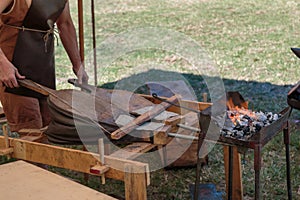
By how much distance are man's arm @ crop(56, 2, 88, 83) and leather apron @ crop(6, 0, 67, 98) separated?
0.16 m

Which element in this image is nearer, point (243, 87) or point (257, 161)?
point (257, 161)

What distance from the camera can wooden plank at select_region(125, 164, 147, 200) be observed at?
228 cm

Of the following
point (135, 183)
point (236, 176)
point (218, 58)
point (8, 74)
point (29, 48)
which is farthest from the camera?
point (218, 58)

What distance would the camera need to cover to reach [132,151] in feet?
8.59

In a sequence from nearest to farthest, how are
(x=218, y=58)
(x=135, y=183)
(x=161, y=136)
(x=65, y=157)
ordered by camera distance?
(x=135, y=183) → (x=65, y=157) → (x=161, y=136) → (x=218, y=58)

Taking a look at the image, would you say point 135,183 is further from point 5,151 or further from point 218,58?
point 218,58

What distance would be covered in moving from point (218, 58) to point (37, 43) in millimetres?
4959

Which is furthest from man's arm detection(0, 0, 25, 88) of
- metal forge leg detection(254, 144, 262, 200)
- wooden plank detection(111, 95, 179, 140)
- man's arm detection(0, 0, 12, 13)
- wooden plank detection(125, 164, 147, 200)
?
metal forge leg detection(254, 144, 262, 200)

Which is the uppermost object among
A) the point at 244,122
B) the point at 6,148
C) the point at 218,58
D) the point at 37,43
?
the point at 37,43

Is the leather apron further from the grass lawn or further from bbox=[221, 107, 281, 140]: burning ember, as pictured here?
bbox=[221, 107, 281, 140]: burning ember

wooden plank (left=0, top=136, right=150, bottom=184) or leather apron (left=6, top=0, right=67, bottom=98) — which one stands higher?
leather apron (left=6, top=0, right=67, bottom=98)

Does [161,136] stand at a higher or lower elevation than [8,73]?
lower

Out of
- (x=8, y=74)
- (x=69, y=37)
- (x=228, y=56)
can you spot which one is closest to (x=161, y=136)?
(x=8, y=74)

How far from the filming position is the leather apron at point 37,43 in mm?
3238
